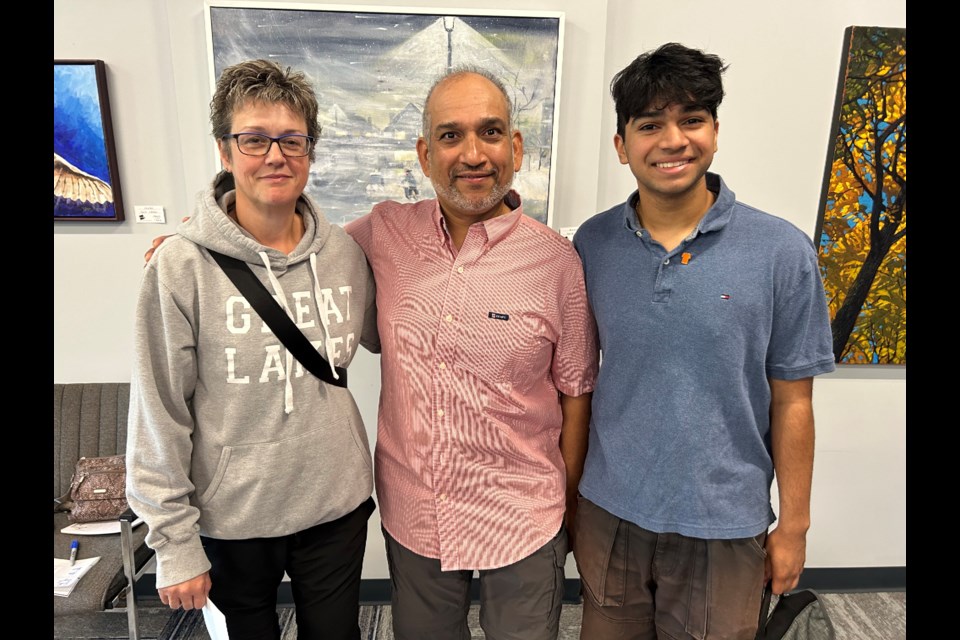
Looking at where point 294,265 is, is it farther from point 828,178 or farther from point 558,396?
point 828,178

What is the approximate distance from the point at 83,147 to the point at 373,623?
2.42m

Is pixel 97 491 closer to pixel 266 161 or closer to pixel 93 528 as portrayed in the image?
pixel 93 528

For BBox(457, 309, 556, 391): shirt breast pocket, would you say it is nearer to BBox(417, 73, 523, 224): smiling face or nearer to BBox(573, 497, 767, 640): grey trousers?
BBox(417, 73, 523, 224): smiling face

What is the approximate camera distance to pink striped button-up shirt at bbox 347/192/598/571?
1.37 metres

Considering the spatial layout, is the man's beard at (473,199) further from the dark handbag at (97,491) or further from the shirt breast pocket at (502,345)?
the dark handbag at (97,491)

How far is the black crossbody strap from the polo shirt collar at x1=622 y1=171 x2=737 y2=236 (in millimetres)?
872

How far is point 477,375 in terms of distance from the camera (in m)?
1.37

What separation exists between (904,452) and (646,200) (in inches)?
90.7

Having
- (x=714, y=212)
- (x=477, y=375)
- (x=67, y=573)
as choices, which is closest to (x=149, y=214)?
(x=67, y=573)

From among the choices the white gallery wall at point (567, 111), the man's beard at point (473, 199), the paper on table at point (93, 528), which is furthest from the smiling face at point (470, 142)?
the paper on table at point (93, 528)

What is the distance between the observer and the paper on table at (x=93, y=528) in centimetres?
211

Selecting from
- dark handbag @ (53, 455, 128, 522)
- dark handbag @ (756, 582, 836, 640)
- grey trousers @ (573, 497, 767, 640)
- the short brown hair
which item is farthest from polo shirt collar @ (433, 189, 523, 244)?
dark handbag @ (53, 455, 128, 522)

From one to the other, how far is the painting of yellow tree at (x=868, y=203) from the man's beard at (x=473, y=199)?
5.69ft

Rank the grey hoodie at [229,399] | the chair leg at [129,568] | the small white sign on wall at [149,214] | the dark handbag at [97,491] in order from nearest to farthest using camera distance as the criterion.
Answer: the grey hoodie at [229,399], the chair leg at [129,568], the dark handbag at [97,491], the small white sign on wall at [149,214]
